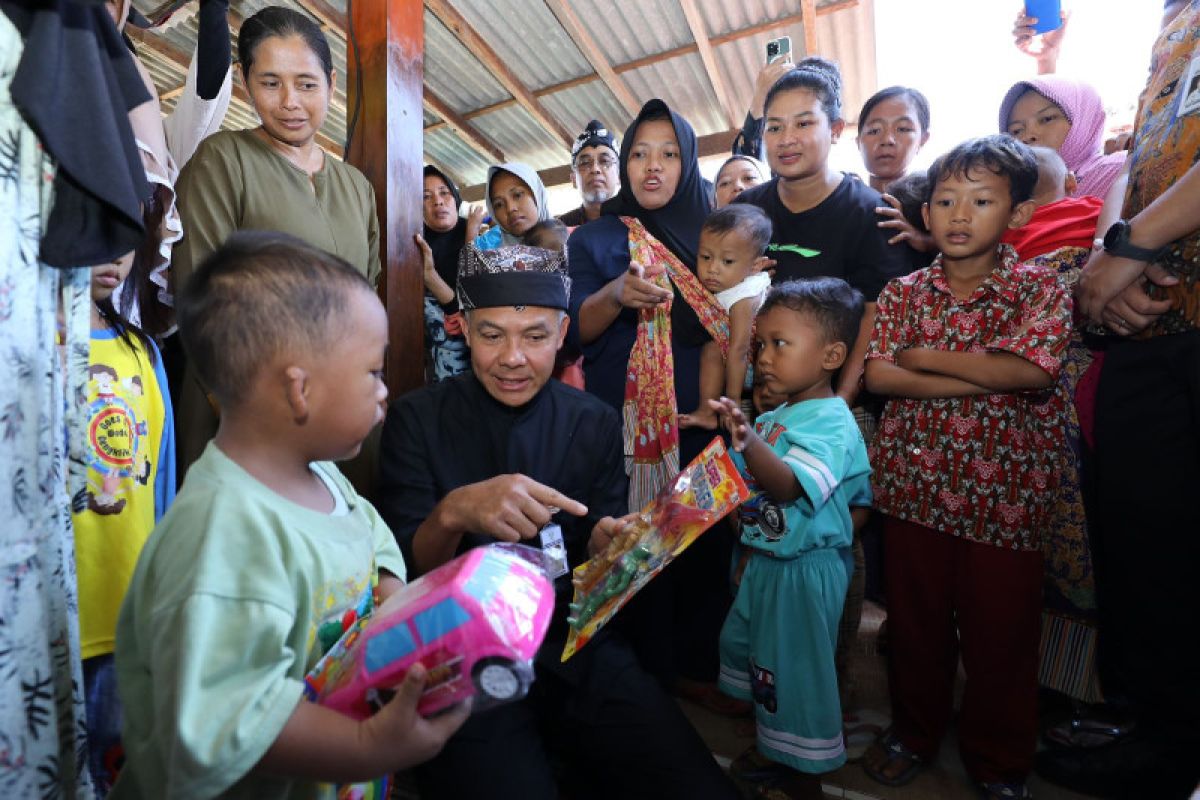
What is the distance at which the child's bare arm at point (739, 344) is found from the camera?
248 cm

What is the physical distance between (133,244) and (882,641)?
125 inches

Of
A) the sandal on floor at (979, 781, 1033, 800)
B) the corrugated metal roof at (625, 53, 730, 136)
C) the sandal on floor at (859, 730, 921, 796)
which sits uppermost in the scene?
the corrugated metal roof at (625, 53, 730, 136)

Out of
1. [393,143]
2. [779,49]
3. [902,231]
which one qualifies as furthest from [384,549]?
[779,49]

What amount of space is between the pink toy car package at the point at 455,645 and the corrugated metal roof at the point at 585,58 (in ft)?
20.8

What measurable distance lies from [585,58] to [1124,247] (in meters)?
6.48

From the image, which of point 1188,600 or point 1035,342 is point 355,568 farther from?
point 1188,600

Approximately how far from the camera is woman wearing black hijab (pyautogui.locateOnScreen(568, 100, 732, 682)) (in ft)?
8.11

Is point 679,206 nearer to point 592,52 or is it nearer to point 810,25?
point 810,25

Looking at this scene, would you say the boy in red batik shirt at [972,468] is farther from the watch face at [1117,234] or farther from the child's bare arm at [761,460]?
the child's bare arm at [761,460]

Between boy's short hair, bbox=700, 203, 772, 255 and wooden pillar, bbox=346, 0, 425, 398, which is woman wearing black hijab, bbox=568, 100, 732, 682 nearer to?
boy's short hair, bbox=700, 203, 772, 255

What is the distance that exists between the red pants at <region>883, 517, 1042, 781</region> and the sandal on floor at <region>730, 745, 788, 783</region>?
1.54 feet

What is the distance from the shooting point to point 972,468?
1869 millimetres

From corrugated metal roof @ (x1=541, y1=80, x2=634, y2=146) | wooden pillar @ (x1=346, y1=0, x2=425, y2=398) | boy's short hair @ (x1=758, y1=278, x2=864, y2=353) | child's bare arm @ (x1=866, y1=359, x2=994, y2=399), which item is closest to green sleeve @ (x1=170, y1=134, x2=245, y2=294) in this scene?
wooden pillar @ (x1=346, y1=0, x2=425, y2=398)

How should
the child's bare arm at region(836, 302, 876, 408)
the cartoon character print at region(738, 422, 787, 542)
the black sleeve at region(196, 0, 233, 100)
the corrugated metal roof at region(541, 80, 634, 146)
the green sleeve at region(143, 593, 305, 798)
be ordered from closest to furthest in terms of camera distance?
the green sleeve at region(143, 593, 305, 798), the cartoon character print at region(738, 422, 787, 542), the black sleeve at region(196, 0, 233, 100), the child's bare arm at region(836, 302, 876, 408), the corrugated metal roof at region(541, 80, 634, 146)
